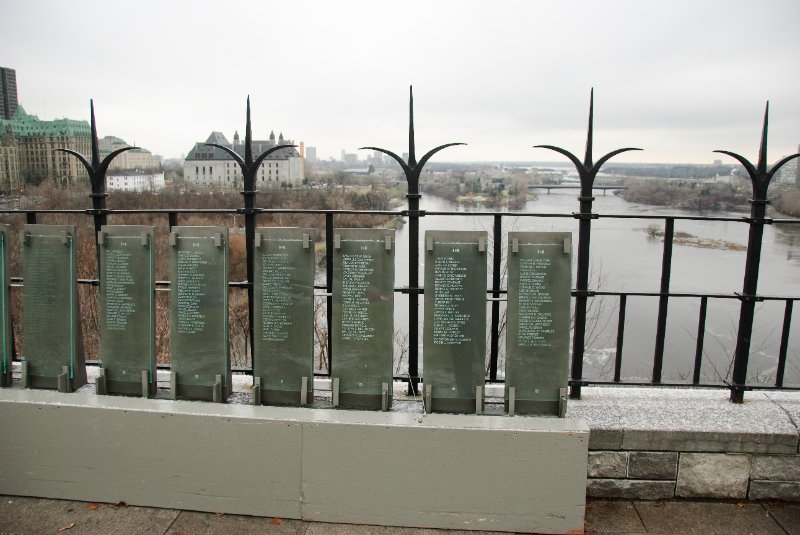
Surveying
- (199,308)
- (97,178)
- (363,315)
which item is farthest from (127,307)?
(363,315)

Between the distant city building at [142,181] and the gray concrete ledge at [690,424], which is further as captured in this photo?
the distant city building at [142,181]

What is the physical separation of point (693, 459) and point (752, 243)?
1330 mm

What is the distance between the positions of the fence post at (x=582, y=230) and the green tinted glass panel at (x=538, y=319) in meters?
0.22

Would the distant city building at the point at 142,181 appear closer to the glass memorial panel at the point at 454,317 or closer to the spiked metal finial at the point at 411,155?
the spiked metal finial at the point at 411,155

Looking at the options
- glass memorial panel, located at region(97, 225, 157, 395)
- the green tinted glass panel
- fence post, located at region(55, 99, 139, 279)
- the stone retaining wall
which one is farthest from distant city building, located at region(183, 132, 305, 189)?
the stone retaining wall

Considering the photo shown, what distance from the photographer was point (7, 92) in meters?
13.4

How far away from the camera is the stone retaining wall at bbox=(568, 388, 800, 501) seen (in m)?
3.34

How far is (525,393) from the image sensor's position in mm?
3395

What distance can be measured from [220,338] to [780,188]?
3816mm

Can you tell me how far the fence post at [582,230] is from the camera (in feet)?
11.4

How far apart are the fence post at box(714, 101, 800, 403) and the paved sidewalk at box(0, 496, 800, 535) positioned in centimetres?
76

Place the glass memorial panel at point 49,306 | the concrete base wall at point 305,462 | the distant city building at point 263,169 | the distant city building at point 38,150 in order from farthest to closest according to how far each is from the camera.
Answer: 1. the distant city building at point 263,169
2. the distant city building at point 38,150
3. the glass memorial panel at point 49,306
4. the concrete base wall at point 305,462

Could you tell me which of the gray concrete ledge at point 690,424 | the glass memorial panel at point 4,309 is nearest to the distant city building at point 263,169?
the glass memorial panel at point 4,309

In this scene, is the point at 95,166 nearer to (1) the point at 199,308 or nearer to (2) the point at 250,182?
(2) the point at 250,182
